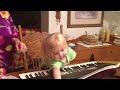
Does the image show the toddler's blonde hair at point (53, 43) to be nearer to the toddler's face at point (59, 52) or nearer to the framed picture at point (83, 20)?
the toddler's face at point (59, 52)

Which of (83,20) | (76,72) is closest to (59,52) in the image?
(76,72)

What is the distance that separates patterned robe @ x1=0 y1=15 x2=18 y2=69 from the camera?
3.07ft

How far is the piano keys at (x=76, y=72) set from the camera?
0.86m

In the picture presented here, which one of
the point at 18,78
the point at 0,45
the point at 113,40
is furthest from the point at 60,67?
the point at 113,40

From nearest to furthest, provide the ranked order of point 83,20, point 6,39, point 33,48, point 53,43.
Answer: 1. point 53,43
2. point 6,39
3. point 33,48
4. point 83,20

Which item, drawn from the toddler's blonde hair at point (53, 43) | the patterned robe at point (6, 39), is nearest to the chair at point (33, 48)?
the patterned robe at point (6, 39)

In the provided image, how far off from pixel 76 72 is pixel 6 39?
1.26 ft

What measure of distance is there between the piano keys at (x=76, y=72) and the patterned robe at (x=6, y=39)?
16 cm

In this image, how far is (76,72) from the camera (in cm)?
91

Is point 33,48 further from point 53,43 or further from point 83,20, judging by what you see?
point 83,20
